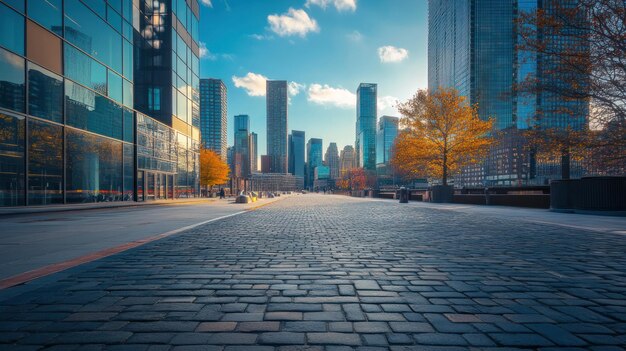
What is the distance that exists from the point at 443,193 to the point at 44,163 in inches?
1015

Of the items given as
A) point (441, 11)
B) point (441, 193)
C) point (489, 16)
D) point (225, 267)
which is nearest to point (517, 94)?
point (441, 193)

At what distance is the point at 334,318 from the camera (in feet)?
8.64

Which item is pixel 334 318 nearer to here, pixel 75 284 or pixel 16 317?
pixel 16 317

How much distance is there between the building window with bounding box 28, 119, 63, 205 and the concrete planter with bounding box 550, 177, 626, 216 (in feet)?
84.8

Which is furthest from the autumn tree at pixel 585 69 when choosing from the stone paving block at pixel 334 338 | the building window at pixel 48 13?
the building window at pixel 48 13

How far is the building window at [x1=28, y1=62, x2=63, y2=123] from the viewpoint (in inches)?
599

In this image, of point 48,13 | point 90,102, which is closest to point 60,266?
point 48,13

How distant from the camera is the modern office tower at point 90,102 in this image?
569 inches

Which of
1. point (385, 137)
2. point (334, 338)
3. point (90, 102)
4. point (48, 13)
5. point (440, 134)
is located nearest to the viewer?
point (334, 338)

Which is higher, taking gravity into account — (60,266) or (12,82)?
(12,82)

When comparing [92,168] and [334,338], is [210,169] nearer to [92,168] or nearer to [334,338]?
[92,168]

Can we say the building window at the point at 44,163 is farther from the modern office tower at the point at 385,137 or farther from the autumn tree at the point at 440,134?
the modern office tower at the point at 385,137

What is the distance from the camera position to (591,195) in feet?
39.4

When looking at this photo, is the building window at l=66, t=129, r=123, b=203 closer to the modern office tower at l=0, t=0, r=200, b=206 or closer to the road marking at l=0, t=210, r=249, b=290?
the modern office tower at l=0, t=0, r=200, b=206
